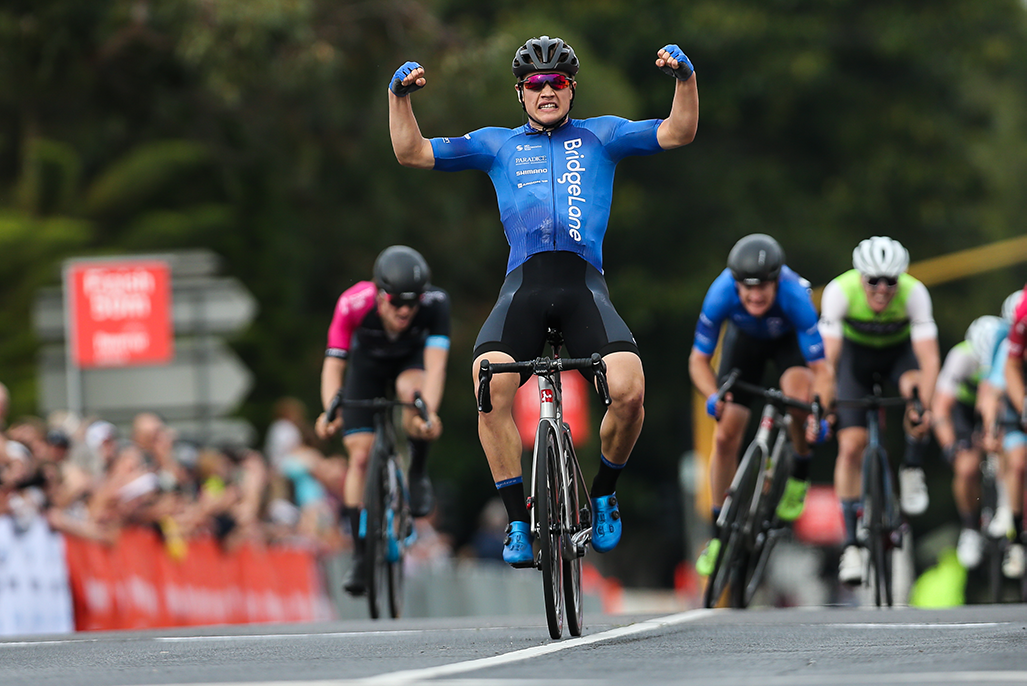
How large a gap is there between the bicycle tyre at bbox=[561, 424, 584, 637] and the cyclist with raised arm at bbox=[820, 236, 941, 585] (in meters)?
4.69

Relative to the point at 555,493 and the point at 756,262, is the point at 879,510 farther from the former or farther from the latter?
the point at 555,493

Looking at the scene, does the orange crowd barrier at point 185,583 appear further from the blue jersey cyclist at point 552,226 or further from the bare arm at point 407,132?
the blue jersey cyclist at point 552,226

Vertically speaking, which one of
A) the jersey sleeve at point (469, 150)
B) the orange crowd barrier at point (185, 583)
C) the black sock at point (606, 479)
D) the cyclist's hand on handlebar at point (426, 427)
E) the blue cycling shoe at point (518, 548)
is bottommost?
the orange crowd barrier at point (185, 583)

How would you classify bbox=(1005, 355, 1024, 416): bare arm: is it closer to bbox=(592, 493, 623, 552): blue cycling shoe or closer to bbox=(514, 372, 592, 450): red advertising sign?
bbox=(592, 493, 623, 552): blue cycling shoe

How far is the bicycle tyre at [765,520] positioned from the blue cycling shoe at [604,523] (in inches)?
136

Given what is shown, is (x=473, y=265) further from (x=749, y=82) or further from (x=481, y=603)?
(x=481, y=603)

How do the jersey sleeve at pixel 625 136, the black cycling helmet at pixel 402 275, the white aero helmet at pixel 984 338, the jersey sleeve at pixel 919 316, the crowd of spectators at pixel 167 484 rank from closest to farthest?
the jersey sleeve at pixel 625 136 < the black cycling helmet at pixel 402 275 < the jersey sleeve at pixel 919 316 < the crowd of spectators at pixel 167 484 < the white aero helmet at pixel 984 338

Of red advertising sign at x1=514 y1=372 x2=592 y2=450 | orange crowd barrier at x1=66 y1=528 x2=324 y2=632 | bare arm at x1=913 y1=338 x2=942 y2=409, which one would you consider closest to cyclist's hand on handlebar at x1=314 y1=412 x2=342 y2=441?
orange crowd barrier at x1=66 y1=528 x2=324 y2=632

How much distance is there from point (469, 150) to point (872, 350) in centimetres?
516

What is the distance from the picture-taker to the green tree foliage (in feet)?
87.1

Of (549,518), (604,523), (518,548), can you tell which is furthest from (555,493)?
(604,523)

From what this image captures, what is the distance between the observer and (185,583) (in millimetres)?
16375

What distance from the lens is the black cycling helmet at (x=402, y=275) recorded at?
40.0 ft

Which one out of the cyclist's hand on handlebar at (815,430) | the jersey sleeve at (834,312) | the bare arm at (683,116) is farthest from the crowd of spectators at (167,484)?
the bare arm at (683,116)
